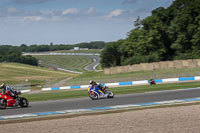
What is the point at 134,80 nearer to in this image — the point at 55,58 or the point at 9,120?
the point at 9,120

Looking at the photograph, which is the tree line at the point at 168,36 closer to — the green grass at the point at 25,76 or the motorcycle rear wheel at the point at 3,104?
the green grass at the point at 25,76

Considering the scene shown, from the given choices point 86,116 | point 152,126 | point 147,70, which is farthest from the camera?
point 147,70

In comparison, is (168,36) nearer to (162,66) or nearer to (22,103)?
(162,66)

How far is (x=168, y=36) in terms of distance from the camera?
71.0 metres

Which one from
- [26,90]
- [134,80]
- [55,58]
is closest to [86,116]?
[134,80]

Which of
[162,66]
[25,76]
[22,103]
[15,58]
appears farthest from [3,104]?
[15,58]

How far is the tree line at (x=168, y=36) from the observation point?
64312 mm

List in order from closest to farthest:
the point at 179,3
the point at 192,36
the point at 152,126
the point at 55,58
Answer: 1. the point at 152,126
2. the point at 192,36
3. the point at 179,3
4. the point at 55,58

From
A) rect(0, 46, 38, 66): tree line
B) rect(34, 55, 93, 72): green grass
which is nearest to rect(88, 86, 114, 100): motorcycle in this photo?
rect(34, 55, 93, 72): green grass

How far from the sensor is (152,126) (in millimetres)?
11625

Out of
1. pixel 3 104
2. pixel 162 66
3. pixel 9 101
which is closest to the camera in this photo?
pixel 3 104

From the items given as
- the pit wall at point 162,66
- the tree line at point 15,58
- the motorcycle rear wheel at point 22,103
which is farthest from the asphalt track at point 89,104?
the tree line at point 15,58

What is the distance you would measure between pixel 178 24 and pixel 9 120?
55908mm

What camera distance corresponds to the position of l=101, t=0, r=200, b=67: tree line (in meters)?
64.3
